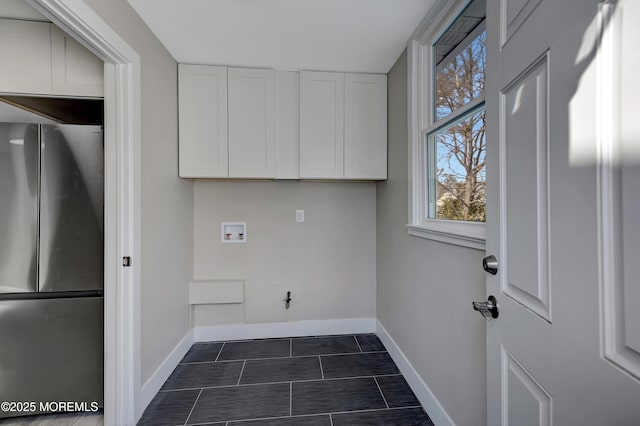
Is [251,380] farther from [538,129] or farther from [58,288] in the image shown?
[538,129]

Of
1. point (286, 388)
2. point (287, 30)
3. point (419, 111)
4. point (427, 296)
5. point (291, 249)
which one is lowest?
point (286, 388)

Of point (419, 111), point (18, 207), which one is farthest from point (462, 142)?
point (18, 207)

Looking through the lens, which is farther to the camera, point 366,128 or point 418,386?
point 366,128

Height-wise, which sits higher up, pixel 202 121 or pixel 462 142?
pixel 202 121

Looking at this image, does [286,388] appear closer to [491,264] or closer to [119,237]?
[119,237]

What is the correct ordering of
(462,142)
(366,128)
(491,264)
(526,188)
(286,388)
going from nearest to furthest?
(526,188) → (491,264) → (462,142) → (286,388) → (366,128)

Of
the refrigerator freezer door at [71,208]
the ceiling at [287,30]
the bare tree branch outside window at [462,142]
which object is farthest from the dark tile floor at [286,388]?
the ceiling at [287,30]

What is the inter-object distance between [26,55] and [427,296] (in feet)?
8.74

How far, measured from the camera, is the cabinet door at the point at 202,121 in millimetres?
2127

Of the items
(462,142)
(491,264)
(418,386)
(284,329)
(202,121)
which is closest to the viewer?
(491,264)

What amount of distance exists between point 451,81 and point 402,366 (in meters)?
1.94

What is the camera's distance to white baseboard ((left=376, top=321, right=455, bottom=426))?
1443mm

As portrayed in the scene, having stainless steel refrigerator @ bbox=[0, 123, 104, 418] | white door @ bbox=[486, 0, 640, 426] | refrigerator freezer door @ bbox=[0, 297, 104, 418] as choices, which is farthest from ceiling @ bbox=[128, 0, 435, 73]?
refrigerator freezer door @ bbox=[0, 297, 104, 418]

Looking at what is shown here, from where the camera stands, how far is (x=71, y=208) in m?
1.53
